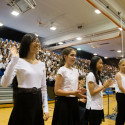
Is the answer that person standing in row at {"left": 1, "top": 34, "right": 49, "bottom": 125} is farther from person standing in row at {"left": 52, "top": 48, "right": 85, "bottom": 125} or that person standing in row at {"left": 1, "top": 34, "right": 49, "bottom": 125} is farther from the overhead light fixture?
the overhead light fixture

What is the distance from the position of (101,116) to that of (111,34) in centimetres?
567

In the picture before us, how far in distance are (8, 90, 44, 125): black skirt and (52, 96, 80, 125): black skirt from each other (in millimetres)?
456

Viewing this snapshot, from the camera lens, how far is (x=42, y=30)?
770 centimetres

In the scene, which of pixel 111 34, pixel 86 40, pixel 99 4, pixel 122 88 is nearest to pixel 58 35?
pixel 86 40

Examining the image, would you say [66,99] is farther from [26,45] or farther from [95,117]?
[26,45]


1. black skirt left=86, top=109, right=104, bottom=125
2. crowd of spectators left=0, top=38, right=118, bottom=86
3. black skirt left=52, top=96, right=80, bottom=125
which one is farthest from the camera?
crowd of spectators left=0, top=38, right=118, bottom=86

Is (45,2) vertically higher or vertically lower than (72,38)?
higher

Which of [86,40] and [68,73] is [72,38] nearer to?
[86,40]

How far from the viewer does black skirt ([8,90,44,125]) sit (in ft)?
3.55

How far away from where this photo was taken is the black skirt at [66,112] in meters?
1.51

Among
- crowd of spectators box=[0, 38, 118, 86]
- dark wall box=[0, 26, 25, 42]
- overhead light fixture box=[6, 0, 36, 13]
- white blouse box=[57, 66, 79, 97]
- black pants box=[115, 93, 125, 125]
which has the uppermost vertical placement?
dark wall box=[0, 26, 25, 42]

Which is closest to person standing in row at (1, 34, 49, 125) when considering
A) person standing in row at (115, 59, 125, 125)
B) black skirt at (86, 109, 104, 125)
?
black skirt at (86, 109, 104, 125)

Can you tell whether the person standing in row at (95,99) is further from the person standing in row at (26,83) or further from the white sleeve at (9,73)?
the white sleeve at (9,73)

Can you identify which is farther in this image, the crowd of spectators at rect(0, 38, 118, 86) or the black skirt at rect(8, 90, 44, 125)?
the crowd of spectators at rect(0, 38, 118, 86)
